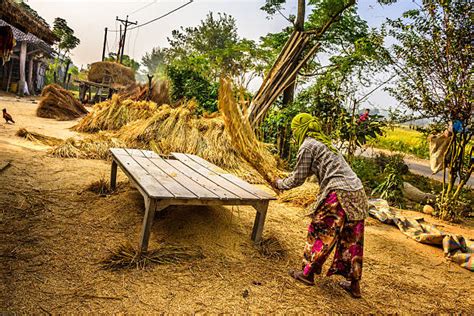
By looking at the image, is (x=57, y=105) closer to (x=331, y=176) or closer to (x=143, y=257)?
(x=143, y=257)

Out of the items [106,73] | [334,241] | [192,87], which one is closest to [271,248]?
[334,241]

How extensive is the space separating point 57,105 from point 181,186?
8.89 meters

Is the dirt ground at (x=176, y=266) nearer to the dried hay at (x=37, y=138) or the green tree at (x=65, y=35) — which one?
the dried hay at (x=37, y=138)

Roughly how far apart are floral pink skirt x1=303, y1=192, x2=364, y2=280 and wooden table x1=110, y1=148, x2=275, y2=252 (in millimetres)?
527

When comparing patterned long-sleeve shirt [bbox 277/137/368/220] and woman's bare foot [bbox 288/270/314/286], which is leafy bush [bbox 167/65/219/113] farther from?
woman's bare foot [bbox 288/270/314/286]

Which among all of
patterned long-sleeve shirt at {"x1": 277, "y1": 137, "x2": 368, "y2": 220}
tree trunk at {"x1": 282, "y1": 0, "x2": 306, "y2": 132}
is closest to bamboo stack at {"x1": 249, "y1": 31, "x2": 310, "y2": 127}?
tree trunk at {"x1": 282, "y1": 0, "x2": 306, "y2": 132}

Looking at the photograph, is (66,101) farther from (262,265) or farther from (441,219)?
(441,219)

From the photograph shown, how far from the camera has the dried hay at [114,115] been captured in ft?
24.6

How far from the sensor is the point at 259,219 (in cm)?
262

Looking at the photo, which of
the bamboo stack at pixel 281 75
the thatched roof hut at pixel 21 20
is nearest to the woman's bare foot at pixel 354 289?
the bamboo stack at pixel 281 75

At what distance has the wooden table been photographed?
6.95 ft

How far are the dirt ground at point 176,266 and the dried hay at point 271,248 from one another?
0.20ft

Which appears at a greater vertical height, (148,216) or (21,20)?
(21,20)

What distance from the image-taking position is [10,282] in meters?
1.69
